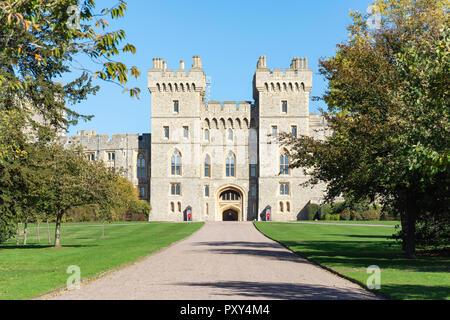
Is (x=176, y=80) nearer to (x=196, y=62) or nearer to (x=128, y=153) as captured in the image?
(x=196, y=62)

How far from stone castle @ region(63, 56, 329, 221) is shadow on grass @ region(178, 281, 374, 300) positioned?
48701 millimetres

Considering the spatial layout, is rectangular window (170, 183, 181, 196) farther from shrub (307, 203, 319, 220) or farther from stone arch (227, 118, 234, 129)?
shrub (307, 203, 319, 220)

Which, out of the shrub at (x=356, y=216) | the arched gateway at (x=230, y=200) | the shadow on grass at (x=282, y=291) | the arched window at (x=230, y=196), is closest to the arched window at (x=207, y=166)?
the arched gateway at (x=230, y=200)

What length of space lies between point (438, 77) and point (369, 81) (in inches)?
264

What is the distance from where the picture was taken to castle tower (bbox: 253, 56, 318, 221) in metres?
61.4

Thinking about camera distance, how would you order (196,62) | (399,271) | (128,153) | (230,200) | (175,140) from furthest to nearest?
(128,153)
(230,200)
(196,62)
(175,140)
(399,271)

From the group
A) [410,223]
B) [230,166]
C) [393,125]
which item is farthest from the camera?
[230,166]

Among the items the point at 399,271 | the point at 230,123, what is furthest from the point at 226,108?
the point at 399,271

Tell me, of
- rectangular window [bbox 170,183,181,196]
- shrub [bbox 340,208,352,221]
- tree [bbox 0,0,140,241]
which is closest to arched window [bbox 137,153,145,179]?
rectangular window [bbox 170,183,181,196]

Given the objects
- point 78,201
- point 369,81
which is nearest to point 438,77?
point 369,81

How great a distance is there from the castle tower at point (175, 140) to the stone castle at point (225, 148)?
0.36 ft

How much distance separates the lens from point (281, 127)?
61938 mm

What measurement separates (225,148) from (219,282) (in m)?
51.8

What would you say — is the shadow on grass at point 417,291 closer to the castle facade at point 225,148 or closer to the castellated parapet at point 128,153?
the castle facade at point 225,148
